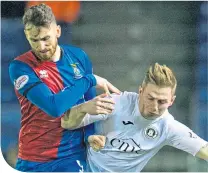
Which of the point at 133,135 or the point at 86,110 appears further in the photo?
the point at 133,135

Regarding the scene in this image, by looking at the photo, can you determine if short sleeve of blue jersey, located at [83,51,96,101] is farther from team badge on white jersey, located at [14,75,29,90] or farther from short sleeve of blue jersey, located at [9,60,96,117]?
team badge on white jersey, located at [14,75,29,90]

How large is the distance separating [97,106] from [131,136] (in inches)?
11.3

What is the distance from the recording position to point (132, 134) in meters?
2.77

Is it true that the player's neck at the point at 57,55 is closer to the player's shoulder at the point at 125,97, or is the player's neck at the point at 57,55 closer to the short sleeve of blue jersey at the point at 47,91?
the short sleeve of blue jersey at the point at 47,91

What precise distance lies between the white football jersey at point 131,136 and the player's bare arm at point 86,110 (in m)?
0.08

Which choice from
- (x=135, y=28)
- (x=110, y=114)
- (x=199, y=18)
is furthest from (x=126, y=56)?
(x=110, y=114)

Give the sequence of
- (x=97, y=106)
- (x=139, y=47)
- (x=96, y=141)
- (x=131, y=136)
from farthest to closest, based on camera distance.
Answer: (x=139, y=47)
(x=131, y=136)
(x=96, y=141)
(x=97, y=106)

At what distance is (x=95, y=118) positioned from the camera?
105 inches

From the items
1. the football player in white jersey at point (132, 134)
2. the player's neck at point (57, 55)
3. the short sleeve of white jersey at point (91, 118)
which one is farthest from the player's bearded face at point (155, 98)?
→ the player's neck at point (57, 55)

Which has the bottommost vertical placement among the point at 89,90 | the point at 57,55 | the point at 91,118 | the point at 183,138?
the point at 183,138

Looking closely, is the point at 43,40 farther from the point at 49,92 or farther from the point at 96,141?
the point at 96,141

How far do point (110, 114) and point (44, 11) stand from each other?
0.47 m

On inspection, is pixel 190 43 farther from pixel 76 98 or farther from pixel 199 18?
pixel 76 98

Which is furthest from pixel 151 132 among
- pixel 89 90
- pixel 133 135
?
pixel 89 90
